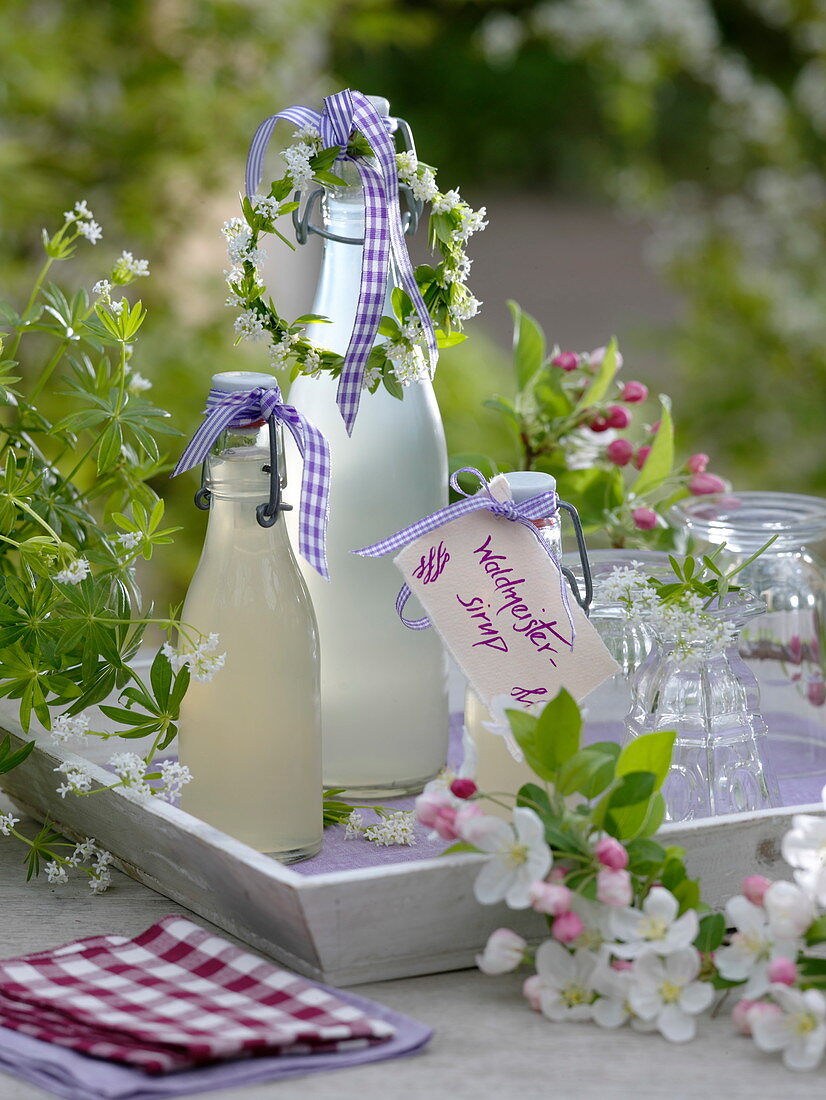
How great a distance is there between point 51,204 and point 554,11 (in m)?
1.72

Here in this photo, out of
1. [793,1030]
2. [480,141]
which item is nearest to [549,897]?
[793,1030]

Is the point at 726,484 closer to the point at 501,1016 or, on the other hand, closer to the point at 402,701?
the point at 402,701

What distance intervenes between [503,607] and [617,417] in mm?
320

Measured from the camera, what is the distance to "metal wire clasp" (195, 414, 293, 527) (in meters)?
0.77

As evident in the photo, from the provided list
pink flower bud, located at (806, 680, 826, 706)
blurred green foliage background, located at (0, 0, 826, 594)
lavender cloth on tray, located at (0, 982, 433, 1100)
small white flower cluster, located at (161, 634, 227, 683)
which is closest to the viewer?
lavender cloth on tray, located at (0, 982, 433, 1100)

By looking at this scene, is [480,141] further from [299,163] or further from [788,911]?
[788,911]

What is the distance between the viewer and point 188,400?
254 cm

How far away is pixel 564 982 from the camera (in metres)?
0.65

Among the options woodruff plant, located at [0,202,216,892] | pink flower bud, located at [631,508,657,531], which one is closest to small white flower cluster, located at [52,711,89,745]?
woodruff plant, located at [0,202,216,892]

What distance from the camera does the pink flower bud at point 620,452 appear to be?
1.07 metres

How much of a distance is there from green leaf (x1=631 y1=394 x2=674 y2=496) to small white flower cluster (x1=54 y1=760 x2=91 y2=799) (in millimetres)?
489

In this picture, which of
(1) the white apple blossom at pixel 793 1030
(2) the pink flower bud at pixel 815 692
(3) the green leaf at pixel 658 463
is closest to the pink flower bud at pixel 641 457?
(3) the green leaf at pixel 658 463

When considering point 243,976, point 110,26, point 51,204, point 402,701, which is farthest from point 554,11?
point 243,976

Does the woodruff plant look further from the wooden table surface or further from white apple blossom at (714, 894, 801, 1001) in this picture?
white apple blossom at (714, 894, 801, 1001)
